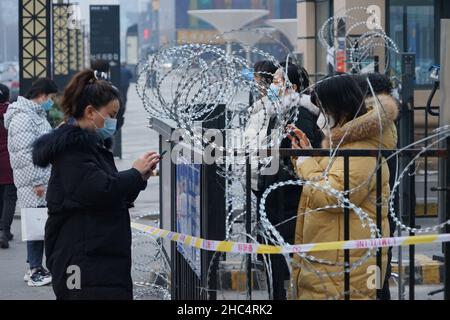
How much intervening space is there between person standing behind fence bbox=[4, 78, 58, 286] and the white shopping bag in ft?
2.97

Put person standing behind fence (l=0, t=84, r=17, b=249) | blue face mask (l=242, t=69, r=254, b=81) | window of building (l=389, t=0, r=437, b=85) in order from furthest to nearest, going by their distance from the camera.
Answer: window of building (l=389, t=0, r=437, b=85)
person standing behind fence (l=0, t=84, r=17, b=249)
blue face mask (l=242, t=69, r=254, b=81)

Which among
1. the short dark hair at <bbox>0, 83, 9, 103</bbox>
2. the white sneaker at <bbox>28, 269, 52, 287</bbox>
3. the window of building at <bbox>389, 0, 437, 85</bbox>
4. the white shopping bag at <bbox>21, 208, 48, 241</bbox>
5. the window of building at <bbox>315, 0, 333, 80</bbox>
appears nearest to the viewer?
the white shopping bag at <bbox>21, 208, 48, 241</bbox>

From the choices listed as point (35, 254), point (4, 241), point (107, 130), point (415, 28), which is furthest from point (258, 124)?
point (415, 28)

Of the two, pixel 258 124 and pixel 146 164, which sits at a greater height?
pixel 258 124

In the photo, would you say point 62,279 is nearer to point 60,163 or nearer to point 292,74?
point 60,163

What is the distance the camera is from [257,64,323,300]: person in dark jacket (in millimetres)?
6012

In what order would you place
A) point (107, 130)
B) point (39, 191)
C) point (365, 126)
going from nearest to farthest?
1. point (365, 126)
2. point (107, 130)
3. point (39, 191)

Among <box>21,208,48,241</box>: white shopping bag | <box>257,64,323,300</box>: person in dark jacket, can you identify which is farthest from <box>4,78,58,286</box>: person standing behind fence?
<box>257,64,323,300</box>: person in dark jacket

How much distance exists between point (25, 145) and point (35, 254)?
973 millimetres

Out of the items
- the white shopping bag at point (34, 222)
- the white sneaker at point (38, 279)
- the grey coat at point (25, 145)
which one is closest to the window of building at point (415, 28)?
the grey coat at point (25, 145)

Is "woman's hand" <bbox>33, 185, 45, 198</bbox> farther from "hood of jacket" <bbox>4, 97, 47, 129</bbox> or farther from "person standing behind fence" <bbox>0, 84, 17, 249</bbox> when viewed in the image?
"person standing behind fence" <bbox>0, 84, 17, 249</bbox>

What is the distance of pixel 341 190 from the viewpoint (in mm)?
5340

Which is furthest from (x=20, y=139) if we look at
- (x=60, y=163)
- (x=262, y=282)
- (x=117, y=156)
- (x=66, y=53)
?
(x=66, y=53)

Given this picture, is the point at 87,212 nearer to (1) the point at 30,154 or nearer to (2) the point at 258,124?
(2) the point at 258,124
